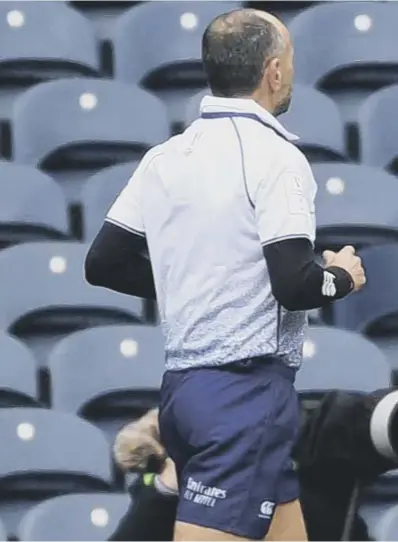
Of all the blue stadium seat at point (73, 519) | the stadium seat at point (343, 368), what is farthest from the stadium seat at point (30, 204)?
the blue stadium seat at point (73, 519)

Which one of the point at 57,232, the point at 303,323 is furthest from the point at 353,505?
the point at 57,232

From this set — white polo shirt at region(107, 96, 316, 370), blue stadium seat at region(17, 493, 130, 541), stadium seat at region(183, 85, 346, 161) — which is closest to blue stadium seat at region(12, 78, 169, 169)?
stadium seat at region(183, 85, 346, 161)

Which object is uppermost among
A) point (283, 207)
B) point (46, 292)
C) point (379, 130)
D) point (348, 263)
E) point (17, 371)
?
point (283, 207)

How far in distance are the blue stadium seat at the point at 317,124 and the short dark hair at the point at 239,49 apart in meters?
1.70

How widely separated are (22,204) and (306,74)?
1.00 meters

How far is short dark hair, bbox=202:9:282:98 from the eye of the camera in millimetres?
2131

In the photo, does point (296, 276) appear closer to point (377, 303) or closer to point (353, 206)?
point (377, 303)

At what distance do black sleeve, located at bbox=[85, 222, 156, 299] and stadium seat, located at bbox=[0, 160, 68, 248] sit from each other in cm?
138

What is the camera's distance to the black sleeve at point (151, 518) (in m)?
2.32

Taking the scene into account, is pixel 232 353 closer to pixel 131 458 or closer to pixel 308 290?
pixel 308 290

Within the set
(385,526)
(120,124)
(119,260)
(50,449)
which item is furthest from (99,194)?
(119,260)

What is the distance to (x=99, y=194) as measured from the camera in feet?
11.9

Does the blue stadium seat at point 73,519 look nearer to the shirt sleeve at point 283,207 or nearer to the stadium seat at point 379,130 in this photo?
the shirt sleeve at point 283,207

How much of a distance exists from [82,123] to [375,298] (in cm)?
95
